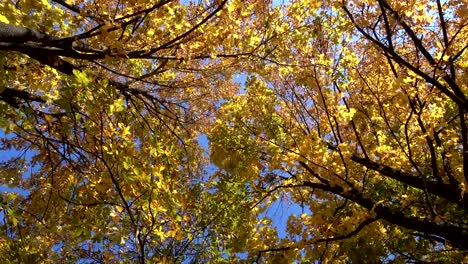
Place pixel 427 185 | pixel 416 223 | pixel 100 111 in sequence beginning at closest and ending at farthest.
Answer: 1. pixel 100 111
2. pixel 416 223
3. pixel 427 185

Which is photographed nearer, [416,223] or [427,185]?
[416,223]

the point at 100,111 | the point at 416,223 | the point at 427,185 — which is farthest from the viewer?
the point at 427,185

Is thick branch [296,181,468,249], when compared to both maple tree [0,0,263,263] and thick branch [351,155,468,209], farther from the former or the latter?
maple tree [0,0,263,263]

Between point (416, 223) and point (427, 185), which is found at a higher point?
point (427, 185)

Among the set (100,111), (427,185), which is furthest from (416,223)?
(100,111)

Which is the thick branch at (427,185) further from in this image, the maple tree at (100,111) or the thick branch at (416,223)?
the maple tree at (100,111)

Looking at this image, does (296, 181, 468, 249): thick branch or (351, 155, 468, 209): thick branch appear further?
(351, 155, 468, 209): thick branch

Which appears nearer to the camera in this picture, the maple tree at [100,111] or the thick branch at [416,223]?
the maple tree at [100,111]

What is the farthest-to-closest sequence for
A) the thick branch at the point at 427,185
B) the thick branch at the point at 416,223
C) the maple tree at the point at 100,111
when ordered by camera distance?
the thick branch at the point at 427,185, the thick branch at the point at 416,223, the maple tree at the point at 100,111

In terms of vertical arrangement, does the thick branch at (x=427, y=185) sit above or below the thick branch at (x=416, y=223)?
above

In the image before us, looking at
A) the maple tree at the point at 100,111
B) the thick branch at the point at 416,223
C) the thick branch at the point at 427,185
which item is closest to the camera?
the maple tree at the point at 100,111

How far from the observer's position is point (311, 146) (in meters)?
4.26

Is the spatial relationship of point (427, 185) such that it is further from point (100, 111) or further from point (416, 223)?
point (100, 111)

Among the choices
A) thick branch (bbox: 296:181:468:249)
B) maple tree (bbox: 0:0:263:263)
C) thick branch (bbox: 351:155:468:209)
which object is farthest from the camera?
thick branch (bbox: 351:155:468:209)
